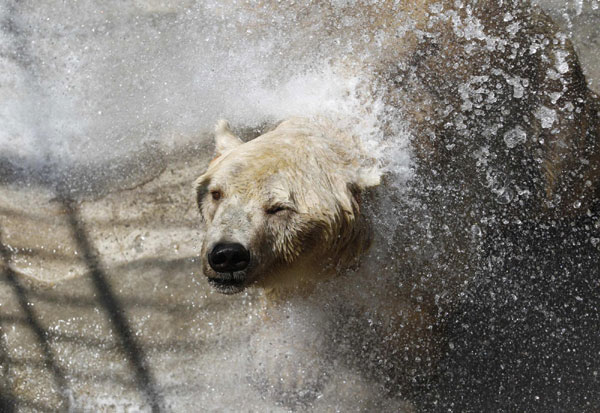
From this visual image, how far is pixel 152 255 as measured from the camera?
4.20 m

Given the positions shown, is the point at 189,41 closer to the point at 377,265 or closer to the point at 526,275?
the point at 377,265

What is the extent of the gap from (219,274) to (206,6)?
9.08 feet

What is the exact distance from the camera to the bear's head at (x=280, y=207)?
2.44 metres

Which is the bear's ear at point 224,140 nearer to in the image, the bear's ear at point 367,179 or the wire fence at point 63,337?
the bear's ear at point 367,179

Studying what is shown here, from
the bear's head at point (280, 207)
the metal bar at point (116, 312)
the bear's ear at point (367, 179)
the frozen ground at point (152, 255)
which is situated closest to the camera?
the bear's head at point (280, 207)

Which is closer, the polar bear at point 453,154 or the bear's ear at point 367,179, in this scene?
the bear's ear at point 367,179

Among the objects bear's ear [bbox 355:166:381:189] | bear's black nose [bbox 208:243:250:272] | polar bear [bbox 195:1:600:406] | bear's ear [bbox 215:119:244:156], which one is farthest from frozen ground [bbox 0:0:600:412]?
bear's black nose [bbox 208:243:250:272]

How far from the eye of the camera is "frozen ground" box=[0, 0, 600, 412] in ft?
12.4

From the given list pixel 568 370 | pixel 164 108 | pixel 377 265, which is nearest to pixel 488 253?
pixel 377 265

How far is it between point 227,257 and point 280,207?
0.38 metres

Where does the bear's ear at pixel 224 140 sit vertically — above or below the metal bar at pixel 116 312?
above

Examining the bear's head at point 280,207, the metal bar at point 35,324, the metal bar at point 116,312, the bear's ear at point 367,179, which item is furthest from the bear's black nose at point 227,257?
the metal bar at point 35,324

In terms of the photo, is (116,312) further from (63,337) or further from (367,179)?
(367,179)

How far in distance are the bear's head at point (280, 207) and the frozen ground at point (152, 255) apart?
2.92 ft
